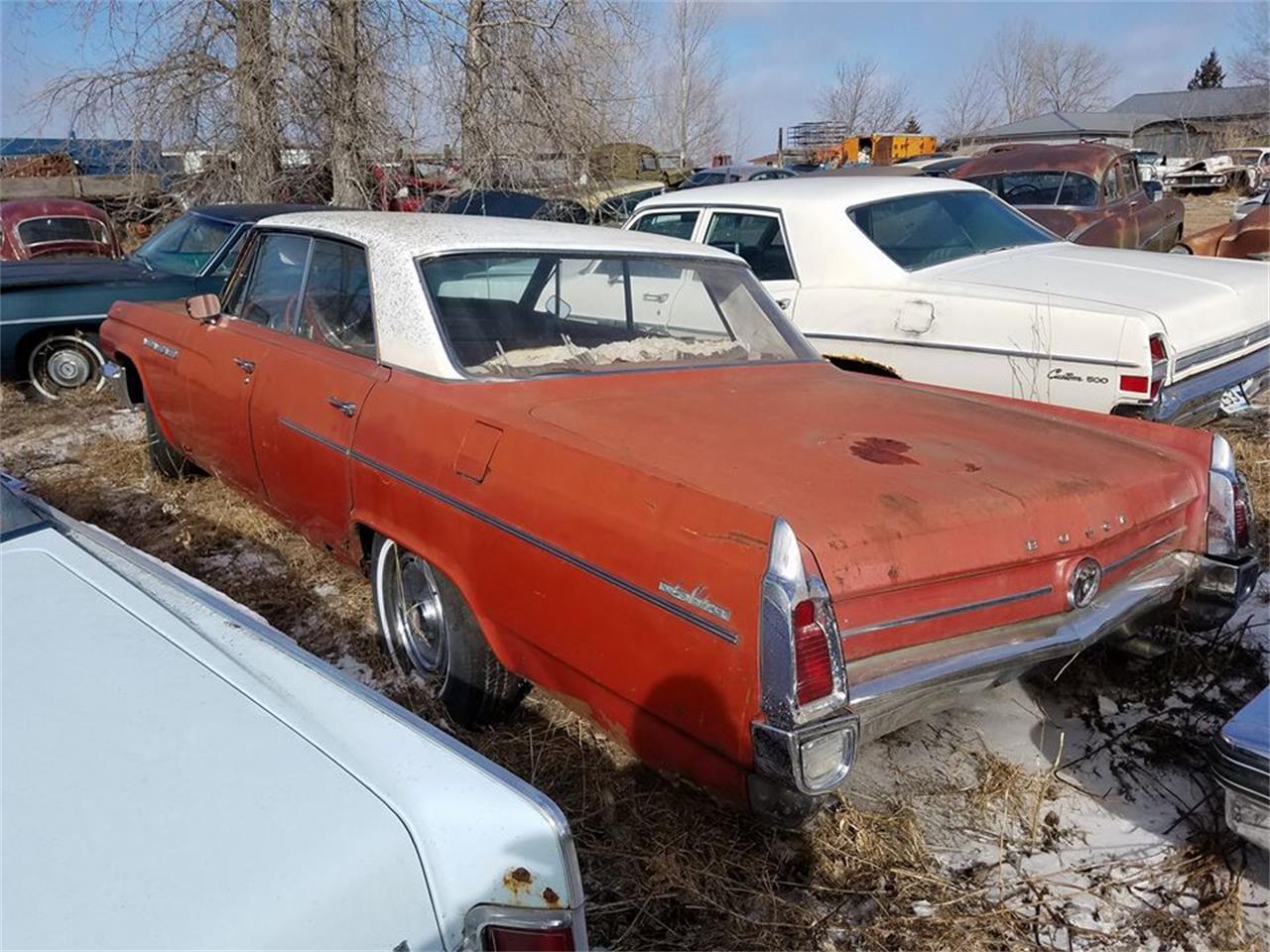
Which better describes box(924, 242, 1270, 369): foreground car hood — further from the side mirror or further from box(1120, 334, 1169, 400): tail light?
the side mirror

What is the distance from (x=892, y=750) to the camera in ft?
9.54

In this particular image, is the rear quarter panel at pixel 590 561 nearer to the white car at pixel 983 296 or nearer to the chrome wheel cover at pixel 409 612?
the chrome wheel cover at pixel 409 612

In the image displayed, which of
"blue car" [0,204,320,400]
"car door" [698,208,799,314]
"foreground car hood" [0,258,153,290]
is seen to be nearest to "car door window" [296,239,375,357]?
"car door" [698,208,799,314]

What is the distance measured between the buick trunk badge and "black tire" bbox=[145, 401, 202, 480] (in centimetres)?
383

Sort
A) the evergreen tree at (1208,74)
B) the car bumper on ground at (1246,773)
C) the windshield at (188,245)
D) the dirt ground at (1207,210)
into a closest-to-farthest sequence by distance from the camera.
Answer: the car bumper on ground at (1246,773) → the windshield at (188,245) → the dirt ground at (1207,210) → the evergreen tree at (1208,74)

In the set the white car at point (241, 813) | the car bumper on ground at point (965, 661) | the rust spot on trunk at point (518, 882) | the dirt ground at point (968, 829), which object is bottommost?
the dirt ground at point (968, 829)

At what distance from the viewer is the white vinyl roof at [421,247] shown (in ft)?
10.1

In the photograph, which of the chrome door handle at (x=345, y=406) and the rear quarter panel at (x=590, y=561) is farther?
the chrome door handle at (x=345, y=406)

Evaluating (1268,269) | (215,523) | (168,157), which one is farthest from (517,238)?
(168,157)

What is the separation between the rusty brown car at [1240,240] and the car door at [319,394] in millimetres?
8683

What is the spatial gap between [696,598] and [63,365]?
22.9 ft

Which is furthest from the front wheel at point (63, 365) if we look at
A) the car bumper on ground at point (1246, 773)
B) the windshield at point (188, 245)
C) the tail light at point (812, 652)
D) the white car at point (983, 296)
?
the car bumper on ground at point (1246, 773)

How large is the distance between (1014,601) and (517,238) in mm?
2009

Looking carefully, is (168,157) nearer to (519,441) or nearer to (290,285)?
(290,285)
